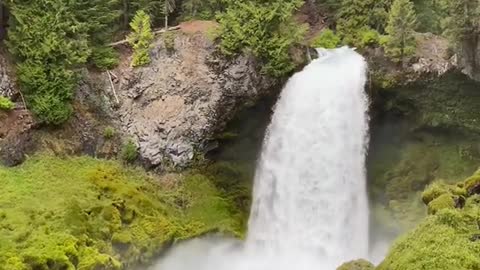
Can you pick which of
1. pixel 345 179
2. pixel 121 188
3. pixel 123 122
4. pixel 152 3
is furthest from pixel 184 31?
pixel 345 179

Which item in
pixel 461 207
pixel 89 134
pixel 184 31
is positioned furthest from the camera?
pixel 184 31

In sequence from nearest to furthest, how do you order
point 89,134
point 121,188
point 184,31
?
point 121,188, point 89,134, point 184,31

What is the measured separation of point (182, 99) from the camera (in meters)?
25.8

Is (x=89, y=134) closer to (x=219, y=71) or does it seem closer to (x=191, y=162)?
(x=191, y=162)

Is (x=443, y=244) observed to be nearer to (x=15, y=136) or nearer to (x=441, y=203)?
(x=441, y=203)

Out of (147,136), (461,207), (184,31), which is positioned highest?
(184,31)

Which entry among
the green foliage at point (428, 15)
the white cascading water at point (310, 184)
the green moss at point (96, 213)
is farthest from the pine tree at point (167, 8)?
the green foliage at point (428, 15)

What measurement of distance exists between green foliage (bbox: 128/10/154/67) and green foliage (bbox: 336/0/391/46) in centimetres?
983

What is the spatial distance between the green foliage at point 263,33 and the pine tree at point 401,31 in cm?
407

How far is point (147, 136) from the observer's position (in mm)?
25578

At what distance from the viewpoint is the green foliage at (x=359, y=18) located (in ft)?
95.6

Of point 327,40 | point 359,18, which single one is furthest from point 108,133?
point 359,18

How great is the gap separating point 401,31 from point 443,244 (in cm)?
1489

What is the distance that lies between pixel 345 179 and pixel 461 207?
388 inches
